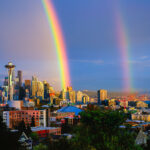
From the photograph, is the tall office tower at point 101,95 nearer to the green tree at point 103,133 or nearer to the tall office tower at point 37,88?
the tall office tower at point 37,88

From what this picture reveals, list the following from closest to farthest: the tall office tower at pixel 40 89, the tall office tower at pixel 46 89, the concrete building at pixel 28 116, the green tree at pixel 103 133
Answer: the green tree at pixel 103 133, the concrete building at pixel 28 116, the tall office tower at pixel 40 89, the tall office tower at pixel 46 89

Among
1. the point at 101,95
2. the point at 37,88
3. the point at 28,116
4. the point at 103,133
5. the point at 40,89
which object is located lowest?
the point at 28,116

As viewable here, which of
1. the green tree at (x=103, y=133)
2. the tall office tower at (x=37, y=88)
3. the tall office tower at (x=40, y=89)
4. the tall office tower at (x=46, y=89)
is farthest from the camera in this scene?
the tall office tower at (x=46, y=89)

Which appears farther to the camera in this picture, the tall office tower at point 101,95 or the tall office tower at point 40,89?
the tall office tower at point 101,95

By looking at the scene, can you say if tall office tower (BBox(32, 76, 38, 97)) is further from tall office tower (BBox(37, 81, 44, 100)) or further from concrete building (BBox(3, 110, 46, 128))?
concrete building (BBox(3, 110, 46, 128))

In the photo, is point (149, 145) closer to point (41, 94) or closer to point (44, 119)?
point (44, 119)

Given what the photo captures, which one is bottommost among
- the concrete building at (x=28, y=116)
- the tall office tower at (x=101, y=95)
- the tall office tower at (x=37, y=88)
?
the concrete building at (x=28, y=116)

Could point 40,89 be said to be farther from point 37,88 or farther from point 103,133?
point 103,133

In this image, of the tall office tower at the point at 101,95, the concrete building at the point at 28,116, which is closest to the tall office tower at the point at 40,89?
the tall office tower at the point at 101,95

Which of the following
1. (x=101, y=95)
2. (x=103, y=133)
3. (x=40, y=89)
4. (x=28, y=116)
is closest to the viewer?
(x=103, y=133)

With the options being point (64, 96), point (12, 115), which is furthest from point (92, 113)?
point (64, 96)

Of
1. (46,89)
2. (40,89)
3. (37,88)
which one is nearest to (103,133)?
(40,89)
